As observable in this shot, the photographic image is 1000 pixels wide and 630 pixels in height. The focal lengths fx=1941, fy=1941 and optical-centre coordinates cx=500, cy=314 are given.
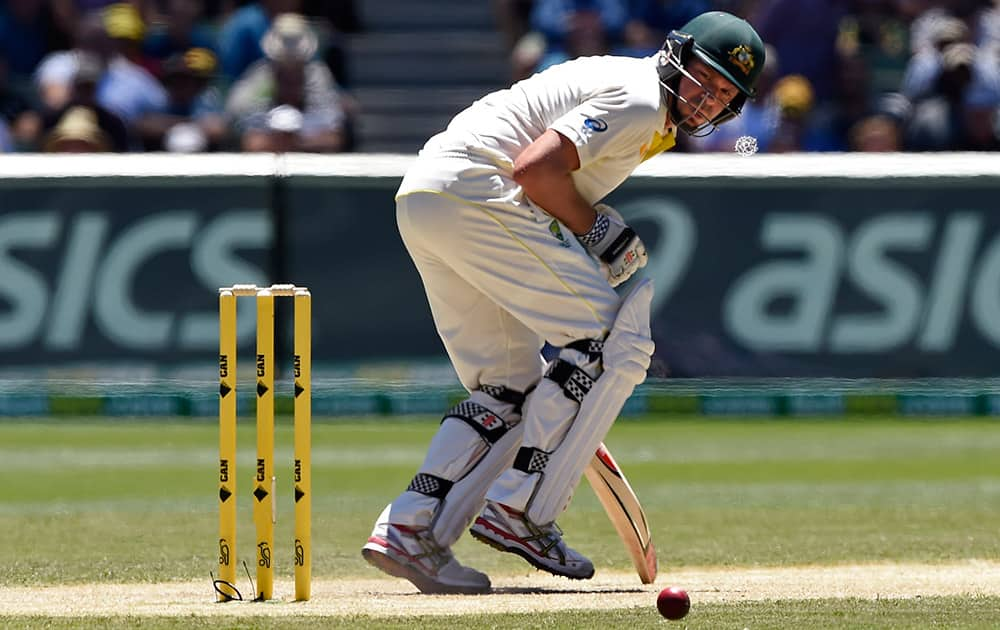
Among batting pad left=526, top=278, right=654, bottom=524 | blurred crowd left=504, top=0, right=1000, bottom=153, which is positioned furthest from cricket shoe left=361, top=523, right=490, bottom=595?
blurred crowd left=504, top=0, right=1000, bottom=153

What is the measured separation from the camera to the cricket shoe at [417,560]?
6418 mm

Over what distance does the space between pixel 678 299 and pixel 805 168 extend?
48.6 inches

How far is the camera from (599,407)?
629 centimetres

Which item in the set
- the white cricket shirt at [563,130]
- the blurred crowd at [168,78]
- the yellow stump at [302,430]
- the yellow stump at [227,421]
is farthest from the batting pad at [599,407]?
the blurred crowd at [168,78]

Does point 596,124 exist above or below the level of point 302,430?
above

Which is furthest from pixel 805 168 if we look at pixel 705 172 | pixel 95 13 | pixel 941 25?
pixel 95 13

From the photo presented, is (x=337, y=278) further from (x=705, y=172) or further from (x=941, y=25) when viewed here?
(x=941, y=25)

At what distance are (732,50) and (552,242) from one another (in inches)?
34.1

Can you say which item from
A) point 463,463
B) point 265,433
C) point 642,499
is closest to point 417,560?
point 463,463

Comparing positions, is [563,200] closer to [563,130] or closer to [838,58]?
[563,130]

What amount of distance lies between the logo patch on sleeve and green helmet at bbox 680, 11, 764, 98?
0.44 meters

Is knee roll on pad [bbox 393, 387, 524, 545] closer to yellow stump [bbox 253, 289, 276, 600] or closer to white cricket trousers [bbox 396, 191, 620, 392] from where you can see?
white cricket trousers [bbox 396, 191, 620, 392]

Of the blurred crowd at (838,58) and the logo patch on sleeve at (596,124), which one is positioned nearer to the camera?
the logo patch on sleeve at (596,124)

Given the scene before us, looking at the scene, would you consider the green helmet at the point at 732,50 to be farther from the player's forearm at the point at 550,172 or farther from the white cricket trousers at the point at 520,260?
the white cricket trousers at the point at 520,260
